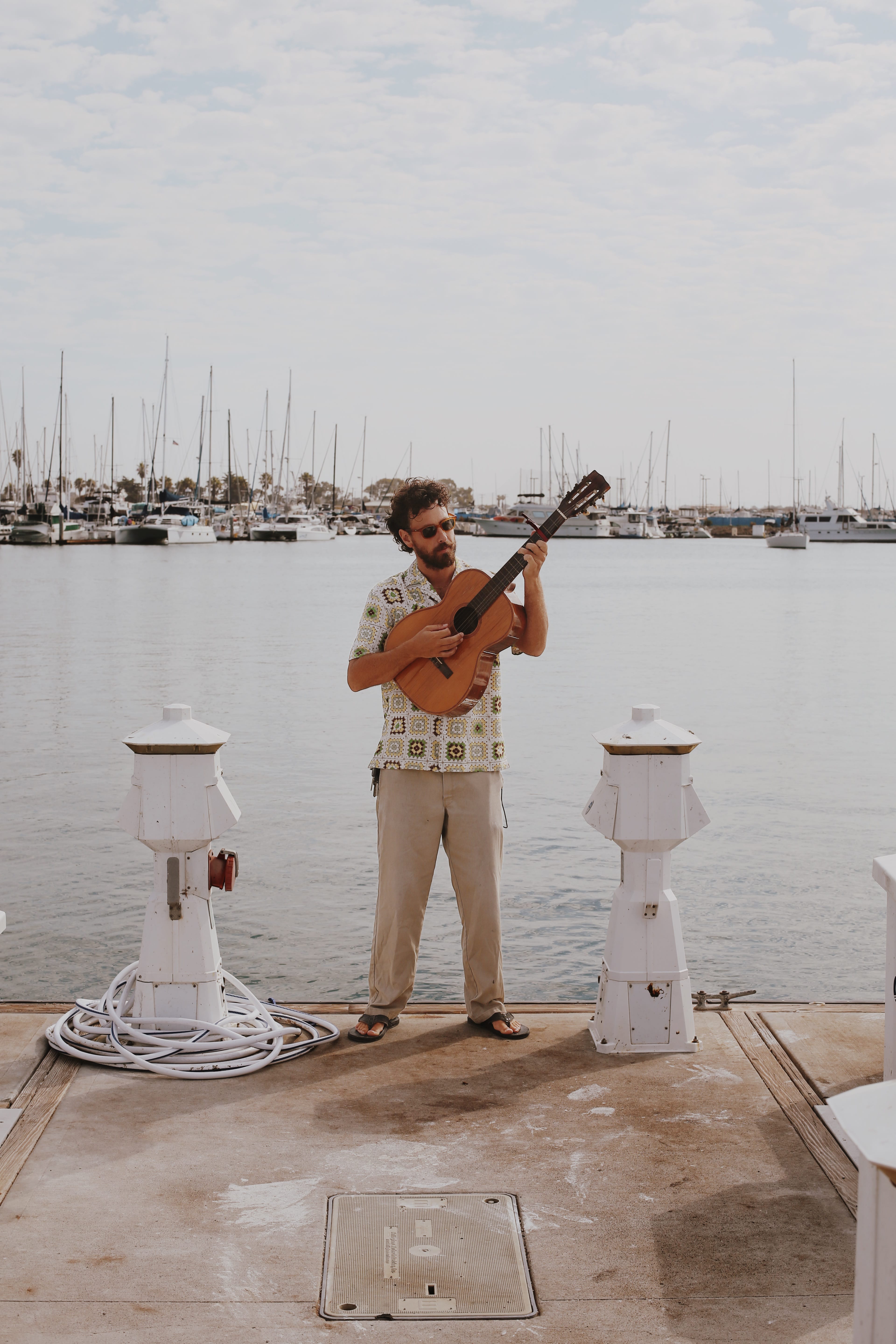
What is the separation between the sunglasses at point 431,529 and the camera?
4762 millimetres

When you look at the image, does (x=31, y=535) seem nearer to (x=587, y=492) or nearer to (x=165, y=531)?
(x=165, y=531)

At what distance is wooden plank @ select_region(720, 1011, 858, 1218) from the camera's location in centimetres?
370

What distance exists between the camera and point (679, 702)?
880 inches

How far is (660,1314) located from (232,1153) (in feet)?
4.46

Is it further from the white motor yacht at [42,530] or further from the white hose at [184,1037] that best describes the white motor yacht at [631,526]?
the white hose at [184,1037]

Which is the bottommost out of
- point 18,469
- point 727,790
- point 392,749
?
point 727,790

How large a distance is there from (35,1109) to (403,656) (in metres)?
1.86

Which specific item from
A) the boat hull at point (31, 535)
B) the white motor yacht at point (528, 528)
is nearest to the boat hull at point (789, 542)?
the white motor yacht at point (528, 528)

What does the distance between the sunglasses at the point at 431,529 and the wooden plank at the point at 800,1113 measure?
81.7 inches

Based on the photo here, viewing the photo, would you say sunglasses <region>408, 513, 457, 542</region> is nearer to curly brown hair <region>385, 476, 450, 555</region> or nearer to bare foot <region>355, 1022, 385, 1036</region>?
curly brown hair <region>385, 476, 450, 555</region>

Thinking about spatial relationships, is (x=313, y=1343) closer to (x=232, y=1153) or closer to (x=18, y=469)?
(x=232, y=1153)

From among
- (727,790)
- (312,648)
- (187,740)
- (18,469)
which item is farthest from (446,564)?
(18,469)

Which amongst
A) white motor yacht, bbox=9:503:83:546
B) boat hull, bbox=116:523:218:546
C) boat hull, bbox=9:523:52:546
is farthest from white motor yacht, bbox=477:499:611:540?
boat hull, bbox=9:523:52:546

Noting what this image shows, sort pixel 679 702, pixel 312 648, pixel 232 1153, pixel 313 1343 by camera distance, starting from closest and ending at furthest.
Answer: pixel 313 1343
pixel 232 1153
pixel 679 702
pixel 312 648
